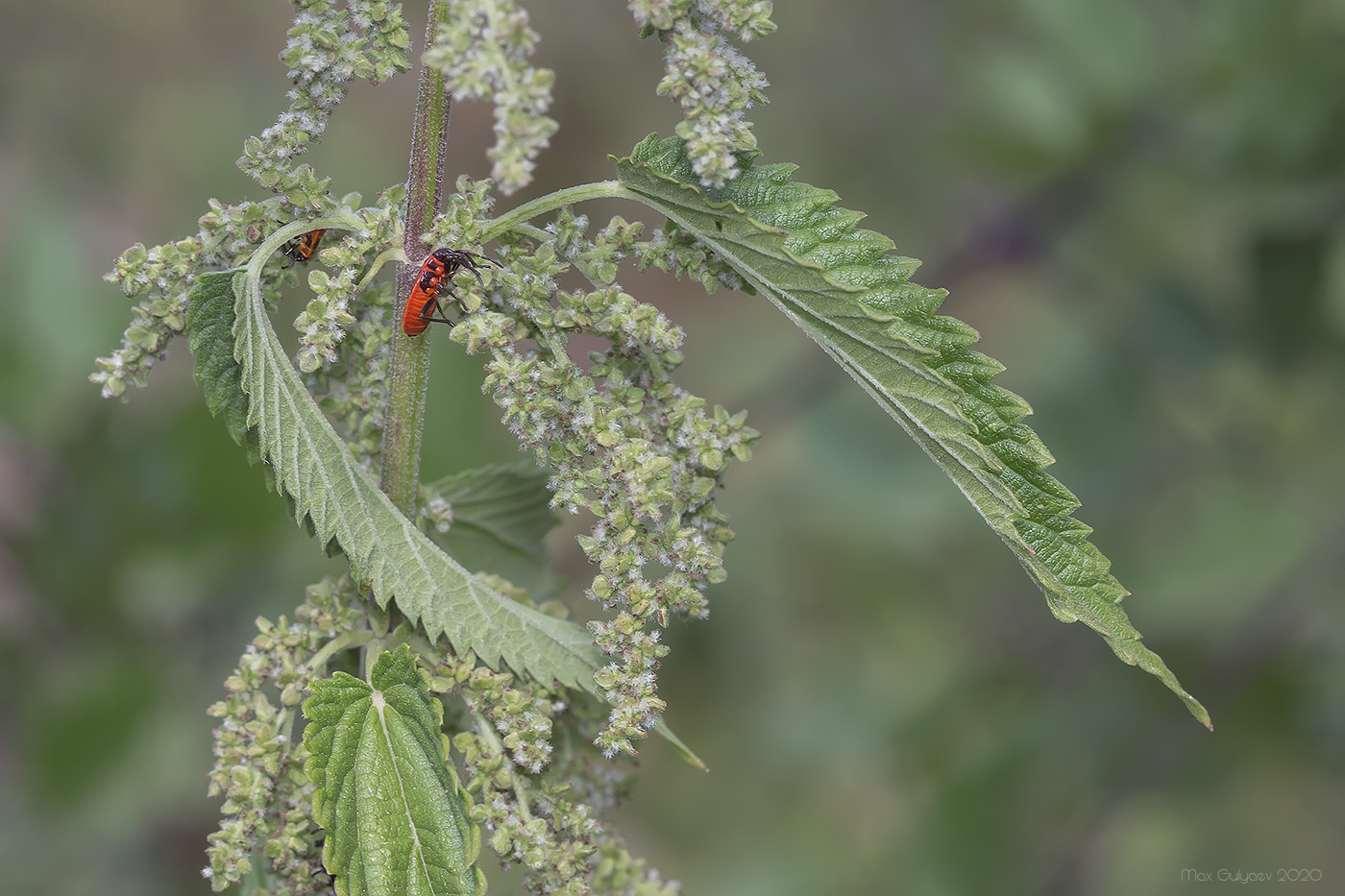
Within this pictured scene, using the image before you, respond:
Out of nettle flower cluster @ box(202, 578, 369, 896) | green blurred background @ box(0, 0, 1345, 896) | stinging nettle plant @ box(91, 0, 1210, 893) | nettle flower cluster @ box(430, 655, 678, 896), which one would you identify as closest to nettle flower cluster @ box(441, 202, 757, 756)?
stinging nettle plant @ box(91, 0, 1210, 893)

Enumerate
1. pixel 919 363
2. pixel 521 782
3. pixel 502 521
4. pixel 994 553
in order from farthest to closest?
pixel 994 553 → pixel 502 521 → pixel 521 782 → pixel 919 363

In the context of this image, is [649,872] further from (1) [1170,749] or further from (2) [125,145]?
(2) [125,145]

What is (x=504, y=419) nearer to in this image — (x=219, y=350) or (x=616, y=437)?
(x=616, y=437)

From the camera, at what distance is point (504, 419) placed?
171cm

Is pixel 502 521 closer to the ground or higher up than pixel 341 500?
higher up

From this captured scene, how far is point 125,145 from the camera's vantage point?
804 cm

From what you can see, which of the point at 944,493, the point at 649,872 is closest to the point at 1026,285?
the point at 944,493

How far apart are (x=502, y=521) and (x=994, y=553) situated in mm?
4761

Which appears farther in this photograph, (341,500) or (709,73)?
(341,500)

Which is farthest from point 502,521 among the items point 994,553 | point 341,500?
point 994,553

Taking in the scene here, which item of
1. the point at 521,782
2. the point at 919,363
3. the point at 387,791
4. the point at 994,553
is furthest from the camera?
the point at 994,553

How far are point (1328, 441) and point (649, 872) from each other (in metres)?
3.37

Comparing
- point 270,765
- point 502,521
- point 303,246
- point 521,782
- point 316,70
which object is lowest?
point 521,782

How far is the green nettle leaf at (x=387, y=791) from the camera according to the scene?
5.46ft
